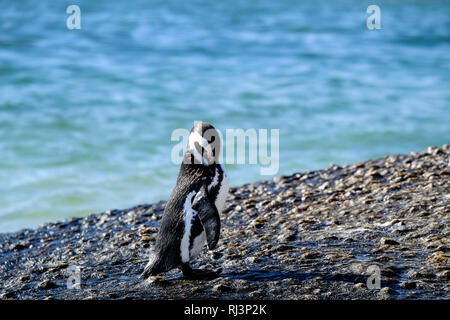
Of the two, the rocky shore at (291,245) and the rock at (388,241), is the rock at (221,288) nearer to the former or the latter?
the rocky shore at (291,245)

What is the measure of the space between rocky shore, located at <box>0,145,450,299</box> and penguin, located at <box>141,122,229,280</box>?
13cm

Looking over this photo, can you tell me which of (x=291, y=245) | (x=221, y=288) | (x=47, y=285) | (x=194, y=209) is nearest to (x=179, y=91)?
(x=291, y=245)

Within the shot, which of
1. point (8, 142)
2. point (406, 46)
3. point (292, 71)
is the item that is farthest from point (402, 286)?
point (406, 46)

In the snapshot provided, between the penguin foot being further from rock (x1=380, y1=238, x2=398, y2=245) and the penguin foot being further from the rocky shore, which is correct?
rock (x1=380, y1=238, x2=398, y2=245)

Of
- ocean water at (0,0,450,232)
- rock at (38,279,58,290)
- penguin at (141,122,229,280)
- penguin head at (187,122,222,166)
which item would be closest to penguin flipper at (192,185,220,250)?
penguin at (141,122,229,280)

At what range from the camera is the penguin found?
4.32 meters

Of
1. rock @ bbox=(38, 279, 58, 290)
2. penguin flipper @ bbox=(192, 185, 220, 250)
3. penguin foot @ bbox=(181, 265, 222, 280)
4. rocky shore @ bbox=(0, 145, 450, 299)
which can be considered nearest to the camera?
rocky shore @ bbox=(0, 145, 450, 299)

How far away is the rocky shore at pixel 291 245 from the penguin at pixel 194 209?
0.43 feet

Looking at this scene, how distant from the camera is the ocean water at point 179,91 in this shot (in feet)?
31.9

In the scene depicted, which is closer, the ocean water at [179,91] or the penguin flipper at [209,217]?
the penguin flipper at [209,217]

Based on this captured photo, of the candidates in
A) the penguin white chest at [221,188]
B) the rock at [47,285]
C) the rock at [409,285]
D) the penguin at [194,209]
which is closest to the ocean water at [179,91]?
the rock at [47,285]

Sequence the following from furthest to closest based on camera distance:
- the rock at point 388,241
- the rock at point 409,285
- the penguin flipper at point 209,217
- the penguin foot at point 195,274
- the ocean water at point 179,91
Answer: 1. the ocean water at point 179,91
2. the rock at point 388,241
3. the penguin foot at point 195,274
4. the penguin flipper at point 209,217
5. the rock at point 409,285

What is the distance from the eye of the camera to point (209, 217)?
4.25 metres
